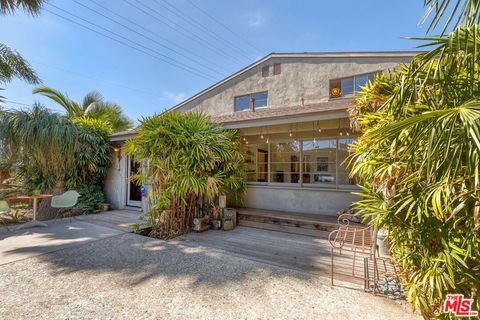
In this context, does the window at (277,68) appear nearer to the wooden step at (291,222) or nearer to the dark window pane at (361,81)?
the dark window pane at (361,81)

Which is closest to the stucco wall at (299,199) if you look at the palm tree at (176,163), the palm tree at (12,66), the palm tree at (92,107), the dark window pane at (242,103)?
the palm tree at (176,163)

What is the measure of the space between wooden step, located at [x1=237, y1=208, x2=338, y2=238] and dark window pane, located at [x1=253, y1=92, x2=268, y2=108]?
6.13 meters

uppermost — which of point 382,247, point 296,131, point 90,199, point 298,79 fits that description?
point 298,79

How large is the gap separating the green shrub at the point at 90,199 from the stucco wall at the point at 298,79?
686 cm

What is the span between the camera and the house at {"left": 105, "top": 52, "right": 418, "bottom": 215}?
6.22 metres

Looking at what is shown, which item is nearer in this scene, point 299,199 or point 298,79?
point 299,199

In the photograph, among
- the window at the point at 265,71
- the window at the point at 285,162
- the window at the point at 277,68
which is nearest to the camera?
the window at the point at 285,162

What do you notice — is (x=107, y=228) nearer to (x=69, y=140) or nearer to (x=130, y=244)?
(x=130, y=244)

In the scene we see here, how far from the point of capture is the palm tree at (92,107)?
12336mm

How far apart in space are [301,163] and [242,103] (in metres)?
5.91

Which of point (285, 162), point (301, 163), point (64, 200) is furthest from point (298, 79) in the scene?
point (64, 200)

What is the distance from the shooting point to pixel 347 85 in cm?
917

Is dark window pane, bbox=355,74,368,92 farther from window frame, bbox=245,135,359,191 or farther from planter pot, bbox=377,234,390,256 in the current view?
planter pot, bbox=377,234,390,256

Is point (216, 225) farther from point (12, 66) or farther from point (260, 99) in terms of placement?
point (12, 66)
